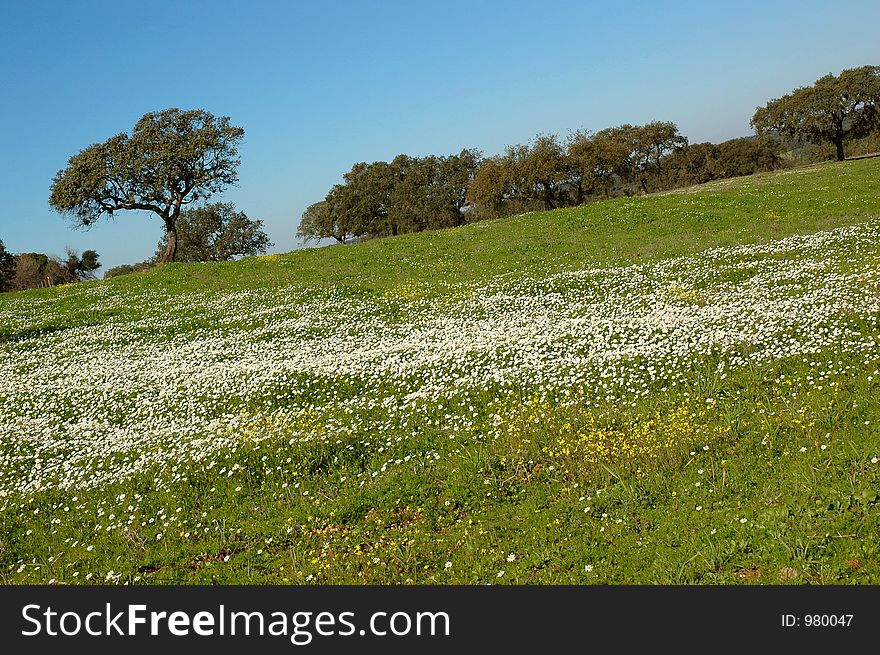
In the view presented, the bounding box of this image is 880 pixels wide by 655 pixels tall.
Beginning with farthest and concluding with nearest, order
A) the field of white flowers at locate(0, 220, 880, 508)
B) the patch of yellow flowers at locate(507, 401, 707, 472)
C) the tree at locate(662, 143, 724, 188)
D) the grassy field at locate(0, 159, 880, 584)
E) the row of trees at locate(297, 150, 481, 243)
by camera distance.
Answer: the tree at locate(662, 143, 724, 188) < the row of trees at locate(297, 150, 481, 243) < the field of white flowers at locate(0, 220, 880, 508) < the patch of yellow flowers at locate(507, 401, 707, 472) < the grassy field at locate(0, 159, 880, 584)

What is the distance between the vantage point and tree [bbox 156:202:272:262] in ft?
320

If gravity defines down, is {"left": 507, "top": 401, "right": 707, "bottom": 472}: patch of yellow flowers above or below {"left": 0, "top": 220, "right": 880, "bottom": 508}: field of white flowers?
below

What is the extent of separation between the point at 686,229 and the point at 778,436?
2355 centimetres

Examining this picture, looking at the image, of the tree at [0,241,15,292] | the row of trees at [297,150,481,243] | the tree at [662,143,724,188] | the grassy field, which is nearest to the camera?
the grassy field

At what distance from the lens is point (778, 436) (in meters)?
8.69

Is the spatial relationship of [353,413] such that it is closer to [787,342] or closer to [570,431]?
[570,431]

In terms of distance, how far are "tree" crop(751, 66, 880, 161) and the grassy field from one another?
224ft

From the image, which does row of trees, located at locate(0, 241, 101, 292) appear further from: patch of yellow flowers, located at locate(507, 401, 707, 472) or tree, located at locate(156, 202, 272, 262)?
patch of yellow flowers, located at locate(507, 401, 707, 472)

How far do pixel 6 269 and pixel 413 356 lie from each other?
90.6m

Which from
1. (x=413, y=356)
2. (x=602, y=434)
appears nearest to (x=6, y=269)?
(x=413, y=356)

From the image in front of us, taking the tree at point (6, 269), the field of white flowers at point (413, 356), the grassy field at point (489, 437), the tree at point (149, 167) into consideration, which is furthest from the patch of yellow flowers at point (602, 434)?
the tree at point (6, 269)

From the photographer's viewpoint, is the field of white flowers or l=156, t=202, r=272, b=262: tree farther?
l=156, t=202, r=272, b=262: tree

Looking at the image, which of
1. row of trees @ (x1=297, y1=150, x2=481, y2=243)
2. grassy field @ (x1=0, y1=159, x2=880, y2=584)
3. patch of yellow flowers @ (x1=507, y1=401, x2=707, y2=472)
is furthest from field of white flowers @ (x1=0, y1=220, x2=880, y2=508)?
row of trees @ (x1=297, y1=150, x2=481, y2=243)

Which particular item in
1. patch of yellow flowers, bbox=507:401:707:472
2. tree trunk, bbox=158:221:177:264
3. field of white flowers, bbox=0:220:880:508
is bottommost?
patch of yellow flowers, bbox=507:401:707:472
